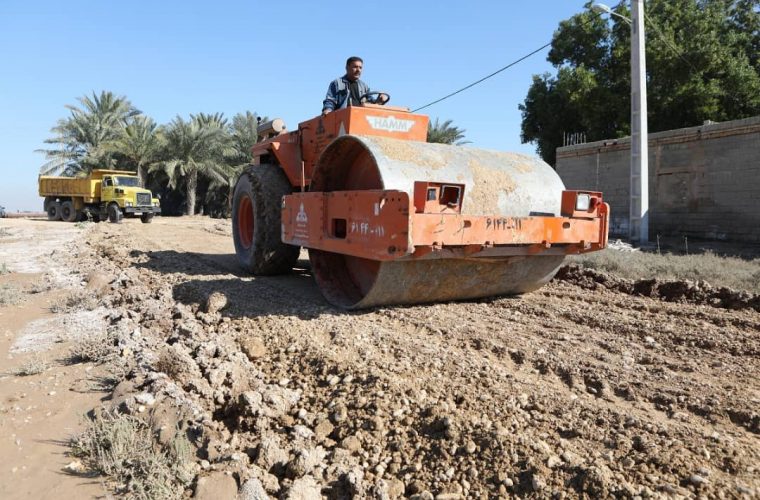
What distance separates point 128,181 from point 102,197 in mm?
1382

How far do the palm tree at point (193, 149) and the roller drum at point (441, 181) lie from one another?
25104 millimetres

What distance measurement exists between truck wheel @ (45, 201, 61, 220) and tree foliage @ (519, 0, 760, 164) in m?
23.9

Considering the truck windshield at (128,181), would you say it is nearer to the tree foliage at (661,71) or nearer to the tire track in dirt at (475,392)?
the tree foliage at (661,71)

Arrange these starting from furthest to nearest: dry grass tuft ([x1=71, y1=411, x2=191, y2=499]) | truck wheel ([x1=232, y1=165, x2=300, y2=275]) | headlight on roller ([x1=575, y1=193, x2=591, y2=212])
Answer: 1. truck wheel ([x1=232, y1=165, x2=300, y2=275])
2. headlight on roller ([x1=575, y1=193, x2=591, y2=212])
3. dry grass tuft ([x1=71, y1=411, x2=191, y2=499])

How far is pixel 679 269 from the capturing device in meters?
7.32

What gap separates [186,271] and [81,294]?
4.10 feet

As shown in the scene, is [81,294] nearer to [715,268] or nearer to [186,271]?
[186,271]

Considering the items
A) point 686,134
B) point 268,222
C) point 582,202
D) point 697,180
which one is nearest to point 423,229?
point 582,202

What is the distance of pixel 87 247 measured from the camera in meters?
12.6

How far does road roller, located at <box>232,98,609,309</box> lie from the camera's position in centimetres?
407

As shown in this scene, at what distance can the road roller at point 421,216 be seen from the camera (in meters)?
4.07

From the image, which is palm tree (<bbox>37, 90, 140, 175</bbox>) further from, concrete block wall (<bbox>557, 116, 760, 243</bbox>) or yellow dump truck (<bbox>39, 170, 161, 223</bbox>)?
concrete block wall (<bbox>557, 116, 760, 243</bbox>)

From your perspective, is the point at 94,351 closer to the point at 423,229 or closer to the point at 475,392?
the point at 423,229

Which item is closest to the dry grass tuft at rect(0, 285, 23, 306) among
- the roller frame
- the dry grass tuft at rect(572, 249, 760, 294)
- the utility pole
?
the roller frame
